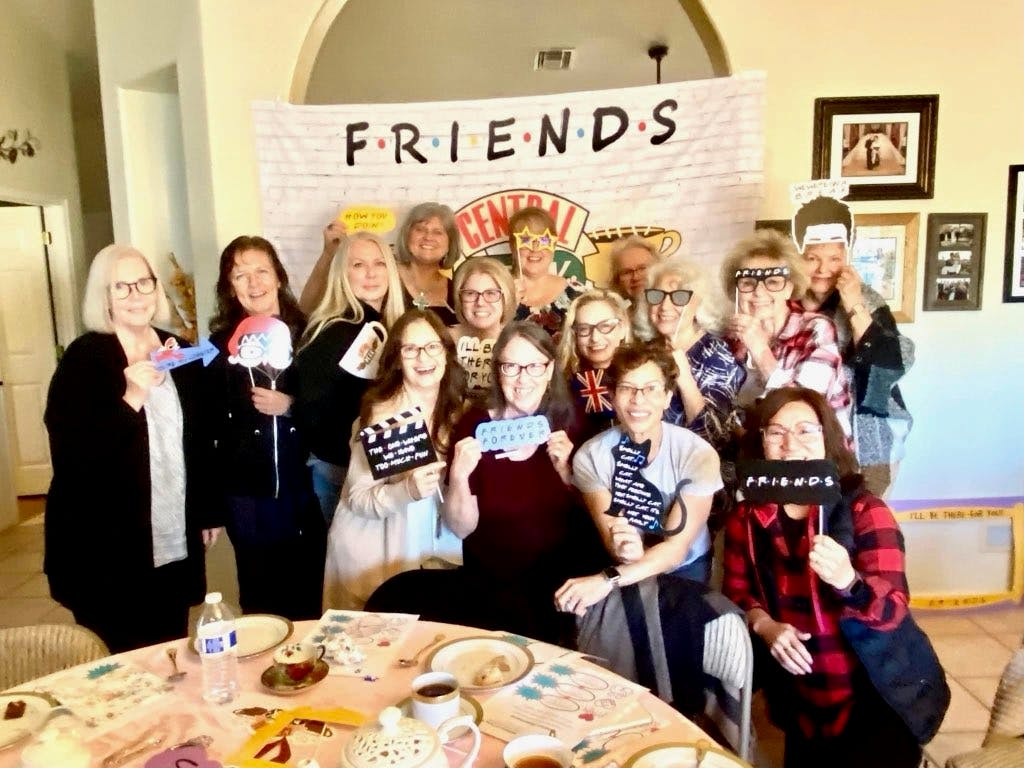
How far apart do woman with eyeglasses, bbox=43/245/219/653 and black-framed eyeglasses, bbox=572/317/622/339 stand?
118 centimetres

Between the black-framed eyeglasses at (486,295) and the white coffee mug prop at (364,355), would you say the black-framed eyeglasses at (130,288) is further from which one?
the black-framed eyeglasses at (486,295)

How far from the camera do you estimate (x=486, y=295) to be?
2.34 meters

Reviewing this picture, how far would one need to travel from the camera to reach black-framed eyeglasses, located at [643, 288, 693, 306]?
239 centimetres

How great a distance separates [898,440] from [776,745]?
1.18 meters

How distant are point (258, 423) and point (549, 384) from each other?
3.18 feet

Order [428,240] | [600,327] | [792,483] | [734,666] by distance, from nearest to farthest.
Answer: [734,666], [792,483], [600,327], [428,240]

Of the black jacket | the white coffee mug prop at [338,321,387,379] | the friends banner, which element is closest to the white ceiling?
the friends banner


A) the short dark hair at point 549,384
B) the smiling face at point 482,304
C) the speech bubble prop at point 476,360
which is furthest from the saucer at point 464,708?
the smiling face at point 482,304

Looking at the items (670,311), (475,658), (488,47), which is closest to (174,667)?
(475,658)

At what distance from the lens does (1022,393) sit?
129 inches

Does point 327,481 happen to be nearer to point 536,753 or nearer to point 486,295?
point 486,295

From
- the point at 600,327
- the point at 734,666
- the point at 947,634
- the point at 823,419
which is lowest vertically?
the point at 947,634

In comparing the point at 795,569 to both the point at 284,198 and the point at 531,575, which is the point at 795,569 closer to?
the point at 531,575

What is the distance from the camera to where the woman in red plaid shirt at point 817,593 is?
67.2 inches
